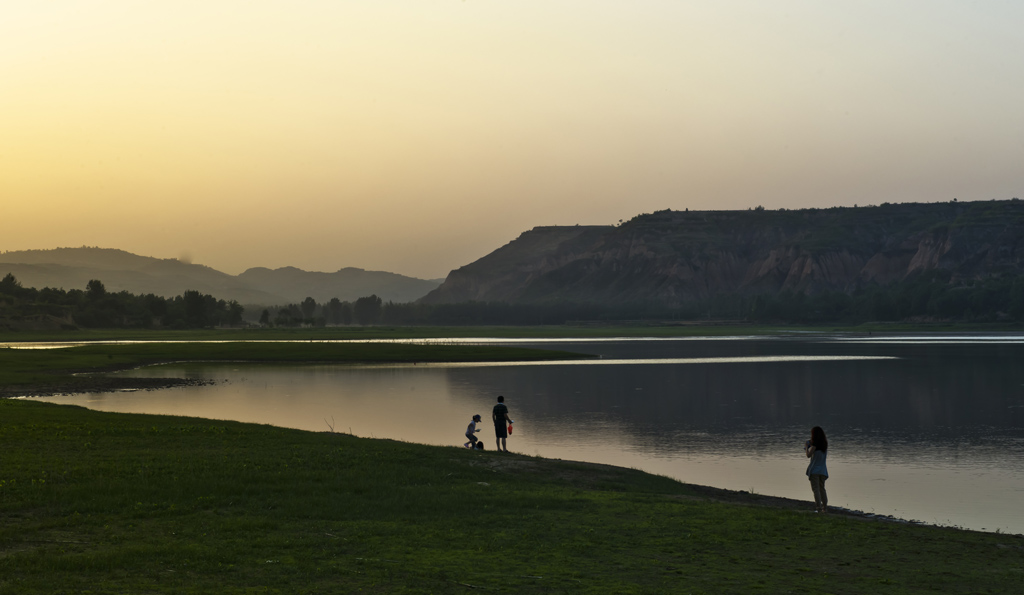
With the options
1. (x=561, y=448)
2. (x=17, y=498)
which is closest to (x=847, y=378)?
(x=561, y=448)

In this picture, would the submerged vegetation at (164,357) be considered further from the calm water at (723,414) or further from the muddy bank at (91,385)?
the calm water at (723,414)

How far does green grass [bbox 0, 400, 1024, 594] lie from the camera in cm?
1538

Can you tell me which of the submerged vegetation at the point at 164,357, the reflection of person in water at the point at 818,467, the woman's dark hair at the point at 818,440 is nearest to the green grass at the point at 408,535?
the reflection of person in water at the point at 818,467

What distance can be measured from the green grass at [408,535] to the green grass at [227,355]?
68.1 metres

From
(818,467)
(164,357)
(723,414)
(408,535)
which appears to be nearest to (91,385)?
(164,357)

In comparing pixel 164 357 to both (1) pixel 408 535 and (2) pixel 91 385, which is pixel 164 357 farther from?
(1) pixel 408 535

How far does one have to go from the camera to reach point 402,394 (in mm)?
69688

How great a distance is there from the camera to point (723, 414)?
5512cm

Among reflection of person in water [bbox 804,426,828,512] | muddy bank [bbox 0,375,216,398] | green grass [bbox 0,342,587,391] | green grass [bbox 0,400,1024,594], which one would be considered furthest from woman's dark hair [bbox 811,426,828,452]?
green grass [bbox 0,342,587,391]

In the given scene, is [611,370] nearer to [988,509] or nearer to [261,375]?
[261,375]

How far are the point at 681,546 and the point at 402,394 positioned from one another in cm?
5260

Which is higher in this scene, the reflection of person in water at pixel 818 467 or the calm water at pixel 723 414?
the reflection of person in water at pixel 818 467

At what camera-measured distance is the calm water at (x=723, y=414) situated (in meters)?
33.2

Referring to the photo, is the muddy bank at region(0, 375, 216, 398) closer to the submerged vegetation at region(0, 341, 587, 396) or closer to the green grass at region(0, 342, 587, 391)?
the submerged vegetation at region(0, 341, 587, 396)
